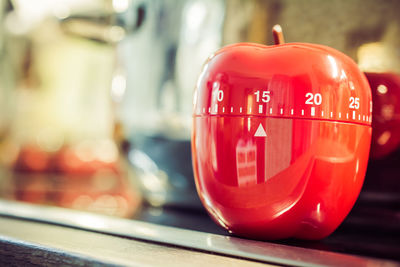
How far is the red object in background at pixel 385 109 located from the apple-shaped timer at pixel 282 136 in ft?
0.22

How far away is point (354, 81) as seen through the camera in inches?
10.7

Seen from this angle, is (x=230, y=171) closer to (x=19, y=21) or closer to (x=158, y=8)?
(x=158, y=8)

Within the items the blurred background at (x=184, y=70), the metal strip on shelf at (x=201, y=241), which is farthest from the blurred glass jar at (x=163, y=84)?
the metal strip on shelf at (x=201, y=241)

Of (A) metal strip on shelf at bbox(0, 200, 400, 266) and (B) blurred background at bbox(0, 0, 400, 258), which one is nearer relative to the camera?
(A) metal strip on shelf at bbox(0, 200, 400, 266)

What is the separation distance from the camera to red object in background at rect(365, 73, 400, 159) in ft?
1.12

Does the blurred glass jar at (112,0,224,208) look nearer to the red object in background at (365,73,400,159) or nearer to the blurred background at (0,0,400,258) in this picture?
the blurred background at (0,0,400,258)

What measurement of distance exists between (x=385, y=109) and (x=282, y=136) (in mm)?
137

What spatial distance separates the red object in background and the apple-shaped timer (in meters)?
0.07

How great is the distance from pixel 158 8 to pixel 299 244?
298 millimetres

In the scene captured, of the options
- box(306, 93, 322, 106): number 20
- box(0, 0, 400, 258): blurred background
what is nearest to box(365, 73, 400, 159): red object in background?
box(0, 0, 400, 258): blurred background

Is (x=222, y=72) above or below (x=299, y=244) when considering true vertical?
above

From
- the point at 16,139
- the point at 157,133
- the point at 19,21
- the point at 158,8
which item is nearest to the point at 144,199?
the point at 157,133

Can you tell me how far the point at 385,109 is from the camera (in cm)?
34

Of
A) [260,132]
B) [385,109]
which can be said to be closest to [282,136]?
[260,132]
